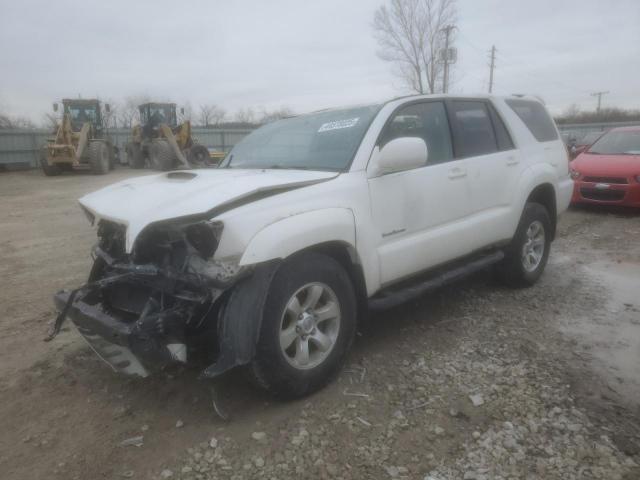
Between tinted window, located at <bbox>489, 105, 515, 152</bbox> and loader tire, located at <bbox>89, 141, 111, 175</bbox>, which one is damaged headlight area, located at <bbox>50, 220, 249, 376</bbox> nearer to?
tinted window, located at <bbox>489, 105, 515, 152</bbox>

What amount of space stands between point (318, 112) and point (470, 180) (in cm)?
132

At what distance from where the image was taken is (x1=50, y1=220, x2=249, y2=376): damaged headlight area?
2.41 m

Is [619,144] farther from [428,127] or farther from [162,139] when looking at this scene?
[162,139]

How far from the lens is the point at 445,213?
3.54m

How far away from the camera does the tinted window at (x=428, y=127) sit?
344cm

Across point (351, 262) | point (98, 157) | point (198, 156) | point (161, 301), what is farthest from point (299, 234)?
point (198, 156)

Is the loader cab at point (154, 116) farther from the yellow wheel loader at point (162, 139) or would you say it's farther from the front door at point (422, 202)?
the front door at point (422, 202)

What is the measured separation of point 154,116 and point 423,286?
65.2 feet

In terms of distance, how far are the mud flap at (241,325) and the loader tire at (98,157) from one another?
730 inches

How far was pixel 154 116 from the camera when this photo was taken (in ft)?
68.1

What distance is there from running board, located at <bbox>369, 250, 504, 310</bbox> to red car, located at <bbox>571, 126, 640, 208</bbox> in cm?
544

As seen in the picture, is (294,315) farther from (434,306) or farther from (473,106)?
(473,106)

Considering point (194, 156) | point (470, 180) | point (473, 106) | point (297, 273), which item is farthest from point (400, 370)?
point (194, 156)

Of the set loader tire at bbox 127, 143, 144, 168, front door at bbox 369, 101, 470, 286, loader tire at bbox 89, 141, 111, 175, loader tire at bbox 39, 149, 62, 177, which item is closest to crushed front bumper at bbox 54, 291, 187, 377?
front door at bbox 369, 101, 470, 286
